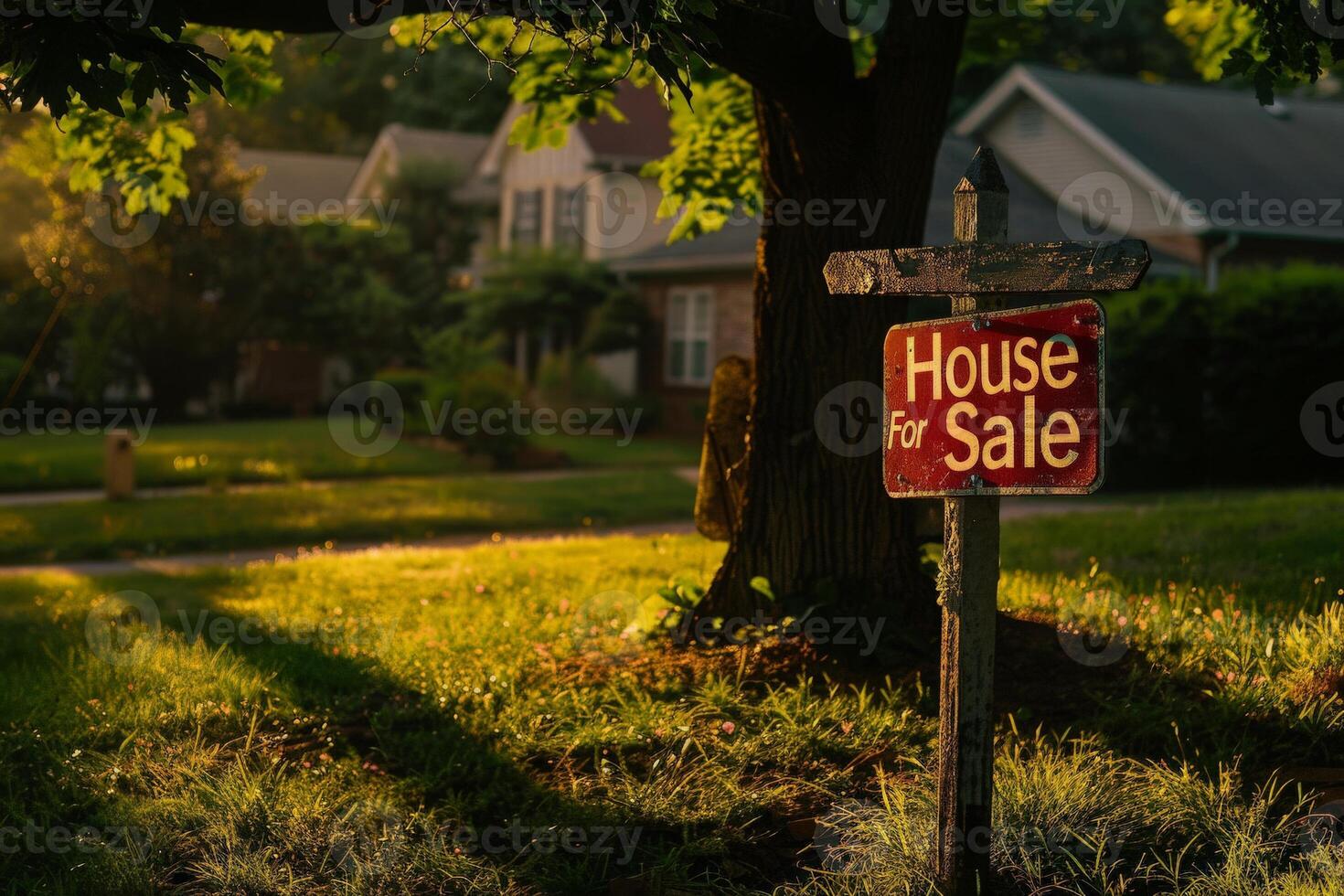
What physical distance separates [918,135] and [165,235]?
924 inches

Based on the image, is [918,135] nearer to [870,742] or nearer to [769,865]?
[870,742]

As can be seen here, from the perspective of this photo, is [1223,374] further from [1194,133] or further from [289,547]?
[289,547]

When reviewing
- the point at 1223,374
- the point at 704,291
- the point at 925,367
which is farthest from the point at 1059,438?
the point at 704,291

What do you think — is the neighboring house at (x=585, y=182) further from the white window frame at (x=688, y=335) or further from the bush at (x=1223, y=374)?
the bush at (x=1223, y=374)

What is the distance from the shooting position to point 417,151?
1452 inches

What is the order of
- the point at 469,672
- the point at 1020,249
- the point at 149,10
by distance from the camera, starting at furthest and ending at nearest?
the point at 469,672
the point at 149,10
the point at 1020,249

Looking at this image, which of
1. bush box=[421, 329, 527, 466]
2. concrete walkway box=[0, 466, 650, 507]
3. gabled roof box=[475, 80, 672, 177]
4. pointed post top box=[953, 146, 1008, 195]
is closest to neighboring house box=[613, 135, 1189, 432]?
gabled roof box=[475, 80, 672, 177]

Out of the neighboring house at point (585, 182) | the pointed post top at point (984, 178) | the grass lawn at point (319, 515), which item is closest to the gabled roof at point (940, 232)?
the neighboring house at point (585, 182)

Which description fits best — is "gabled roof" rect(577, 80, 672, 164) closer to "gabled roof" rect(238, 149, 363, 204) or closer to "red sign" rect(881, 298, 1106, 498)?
"gabled roof" rect(238, 149, 363, 204)

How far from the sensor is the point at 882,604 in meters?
6.41

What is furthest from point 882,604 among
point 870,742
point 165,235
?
point 165,235

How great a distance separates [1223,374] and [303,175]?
35536 millimetres

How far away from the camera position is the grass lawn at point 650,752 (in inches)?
173

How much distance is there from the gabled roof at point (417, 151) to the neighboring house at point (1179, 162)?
1480cm
